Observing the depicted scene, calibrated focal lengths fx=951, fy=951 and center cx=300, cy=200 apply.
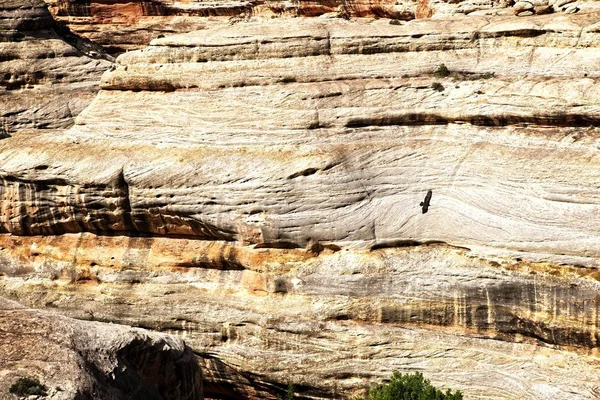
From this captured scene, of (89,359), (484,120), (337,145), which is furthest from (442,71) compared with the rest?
(89,359)

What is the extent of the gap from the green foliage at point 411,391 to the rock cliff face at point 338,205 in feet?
4.34

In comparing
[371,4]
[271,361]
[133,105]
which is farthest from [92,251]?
[371,4]

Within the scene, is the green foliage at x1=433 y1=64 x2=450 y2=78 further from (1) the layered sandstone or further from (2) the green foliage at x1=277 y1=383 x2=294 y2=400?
(1) the layered sandstone

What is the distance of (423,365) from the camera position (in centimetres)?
2403

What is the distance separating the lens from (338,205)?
25.2 m

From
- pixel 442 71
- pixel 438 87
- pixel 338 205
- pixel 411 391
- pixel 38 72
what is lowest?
pixel 411 391

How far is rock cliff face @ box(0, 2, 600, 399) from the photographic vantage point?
23.5 metres

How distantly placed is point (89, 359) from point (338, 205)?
8.33 m

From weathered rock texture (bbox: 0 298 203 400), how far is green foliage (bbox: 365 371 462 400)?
475 cm

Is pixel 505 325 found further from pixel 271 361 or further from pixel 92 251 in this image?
pixel 92 251

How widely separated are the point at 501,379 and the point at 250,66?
448 inches

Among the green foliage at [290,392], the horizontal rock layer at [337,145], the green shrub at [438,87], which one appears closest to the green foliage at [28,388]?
the green foliage at [290,392]

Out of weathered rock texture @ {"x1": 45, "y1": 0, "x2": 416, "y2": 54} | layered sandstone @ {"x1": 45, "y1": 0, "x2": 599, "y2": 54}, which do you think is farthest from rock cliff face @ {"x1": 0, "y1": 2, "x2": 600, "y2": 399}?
weathered rock texture @ {"x1": 45, "y1": 0, "x2": 416, "y2": 54}

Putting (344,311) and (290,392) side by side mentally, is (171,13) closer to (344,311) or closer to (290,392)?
(344,311)
